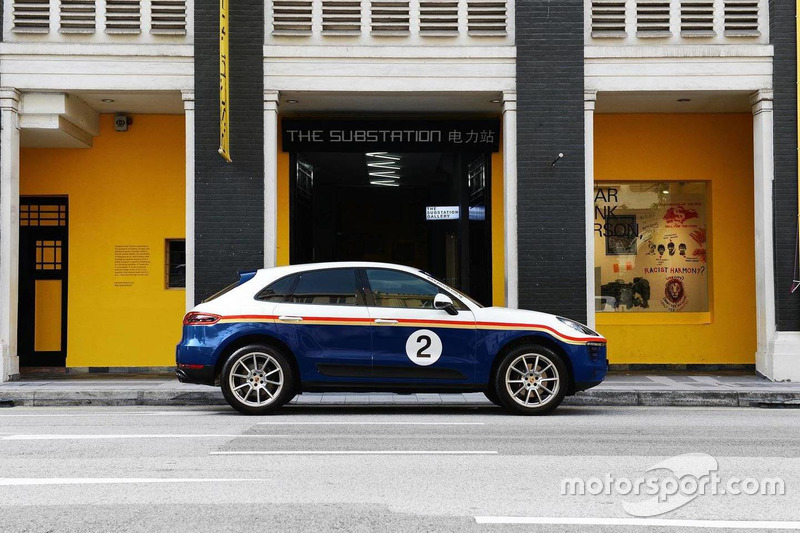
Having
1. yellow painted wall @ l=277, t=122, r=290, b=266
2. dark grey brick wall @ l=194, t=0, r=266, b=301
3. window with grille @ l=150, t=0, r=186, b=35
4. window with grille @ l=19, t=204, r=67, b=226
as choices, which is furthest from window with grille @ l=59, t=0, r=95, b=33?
yellow painted wall @ l=277, t=122, r=290, b=266

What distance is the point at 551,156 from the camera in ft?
44.8

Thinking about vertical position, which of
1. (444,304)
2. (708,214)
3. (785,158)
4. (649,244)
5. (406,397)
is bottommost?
(406,397)

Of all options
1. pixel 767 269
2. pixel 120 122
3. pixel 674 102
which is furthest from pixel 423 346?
pixel 120 122

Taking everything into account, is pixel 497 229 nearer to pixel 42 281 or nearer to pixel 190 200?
pixel 190 200

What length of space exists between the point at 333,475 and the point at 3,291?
9033 mm

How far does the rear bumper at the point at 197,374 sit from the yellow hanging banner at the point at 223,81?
4.09 metres

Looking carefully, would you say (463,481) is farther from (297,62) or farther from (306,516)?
(297,62)

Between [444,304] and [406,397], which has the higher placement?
[444,304]

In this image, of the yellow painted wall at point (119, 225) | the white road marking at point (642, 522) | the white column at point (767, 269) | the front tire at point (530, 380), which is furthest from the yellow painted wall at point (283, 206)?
the white road marking at point (642, 522)

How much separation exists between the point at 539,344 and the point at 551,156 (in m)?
4.65

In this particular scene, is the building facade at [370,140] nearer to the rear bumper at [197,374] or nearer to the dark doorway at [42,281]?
the dark doorway at [42,281]

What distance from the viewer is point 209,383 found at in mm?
9891

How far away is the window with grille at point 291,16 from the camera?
13695mm

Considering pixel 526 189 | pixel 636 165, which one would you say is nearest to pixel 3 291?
pixel 526 189
